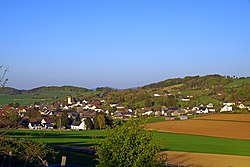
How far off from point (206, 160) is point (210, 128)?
2354 centimetres

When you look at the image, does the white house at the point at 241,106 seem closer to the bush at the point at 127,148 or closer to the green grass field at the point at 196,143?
the green grass field at the point at 196,143

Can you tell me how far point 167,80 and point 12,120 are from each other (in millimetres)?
125569

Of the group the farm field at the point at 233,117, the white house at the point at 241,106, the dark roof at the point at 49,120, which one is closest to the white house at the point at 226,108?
the white house at the point at 241,106

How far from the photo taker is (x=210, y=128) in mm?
51688

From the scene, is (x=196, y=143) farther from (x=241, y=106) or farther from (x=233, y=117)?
(x=241, y=106)

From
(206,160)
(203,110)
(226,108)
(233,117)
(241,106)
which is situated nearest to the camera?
(206,160)

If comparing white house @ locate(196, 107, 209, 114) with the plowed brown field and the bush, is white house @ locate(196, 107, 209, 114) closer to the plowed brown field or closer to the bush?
the plowed brown field

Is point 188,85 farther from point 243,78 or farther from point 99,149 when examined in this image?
point 99,149

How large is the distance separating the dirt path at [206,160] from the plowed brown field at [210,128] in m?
14.2

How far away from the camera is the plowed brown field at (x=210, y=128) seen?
155 feet

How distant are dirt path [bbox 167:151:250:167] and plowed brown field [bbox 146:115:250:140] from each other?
14.2 meters

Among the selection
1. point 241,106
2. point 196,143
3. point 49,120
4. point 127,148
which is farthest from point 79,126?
point 127,148

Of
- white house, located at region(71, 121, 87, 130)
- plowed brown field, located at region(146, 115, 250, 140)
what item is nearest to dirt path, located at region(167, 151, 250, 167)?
plowed brown field, located at region(146, 115, 250, 140)

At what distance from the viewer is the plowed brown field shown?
47.1m
